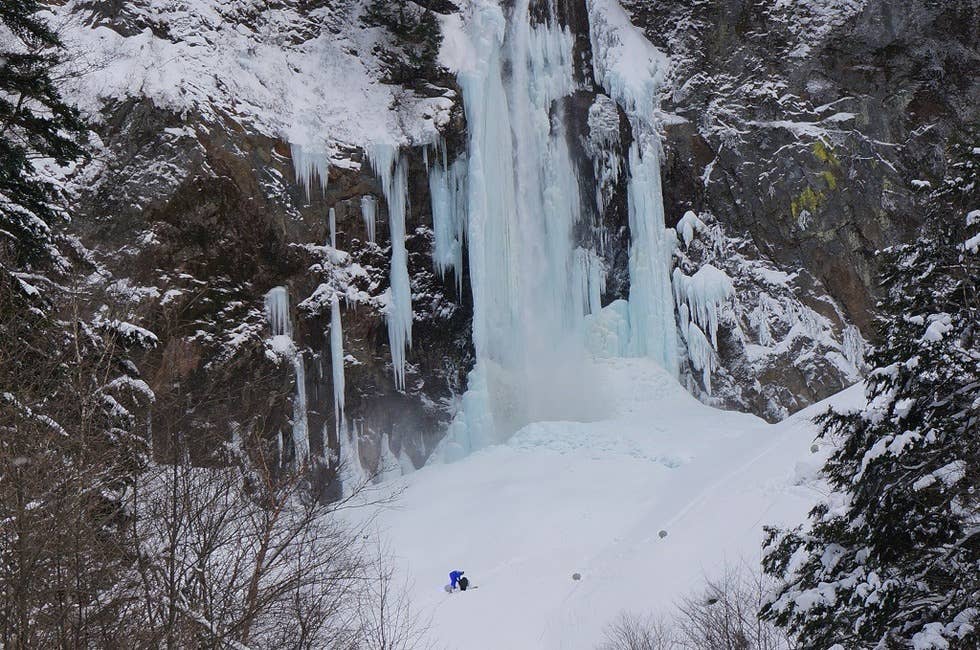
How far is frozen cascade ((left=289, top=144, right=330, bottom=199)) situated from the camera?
2586cm

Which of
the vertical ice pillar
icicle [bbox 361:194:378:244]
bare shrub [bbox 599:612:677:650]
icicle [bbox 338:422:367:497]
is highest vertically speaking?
icicle [bbox 361:194:378:244]

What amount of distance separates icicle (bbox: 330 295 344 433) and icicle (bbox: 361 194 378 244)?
2.56m

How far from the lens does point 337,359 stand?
2609 cm

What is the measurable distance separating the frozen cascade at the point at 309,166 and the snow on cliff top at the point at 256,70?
0.27 m

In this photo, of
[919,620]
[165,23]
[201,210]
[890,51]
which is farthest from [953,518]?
[890,51]

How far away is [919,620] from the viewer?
6.55m

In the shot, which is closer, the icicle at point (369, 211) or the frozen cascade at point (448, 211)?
the icicle at point (369, 211)

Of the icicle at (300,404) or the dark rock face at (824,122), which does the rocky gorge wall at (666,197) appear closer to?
the dark rock face at (824,122)

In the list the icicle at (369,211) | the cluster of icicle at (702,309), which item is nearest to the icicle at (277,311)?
the icicle at (369,211)

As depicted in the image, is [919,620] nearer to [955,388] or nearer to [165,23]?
[955,388]

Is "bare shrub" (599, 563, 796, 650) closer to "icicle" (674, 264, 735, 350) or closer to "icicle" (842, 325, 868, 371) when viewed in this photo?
"icicle" (674, 264, 735, 350)

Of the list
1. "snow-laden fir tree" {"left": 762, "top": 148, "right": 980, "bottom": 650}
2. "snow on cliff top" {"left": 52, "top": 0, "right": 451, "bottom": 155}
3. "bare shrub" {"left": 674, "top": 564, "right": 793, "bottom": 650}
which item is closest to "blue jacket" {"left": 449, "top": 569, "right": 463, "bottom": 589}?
"bare shrub" {"left": 674, "top": 564, "right": 793, "bottom": 650}

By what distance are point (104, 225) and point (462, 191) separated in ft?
36.5

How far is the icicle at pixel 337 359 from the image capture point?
2611 centimetres
